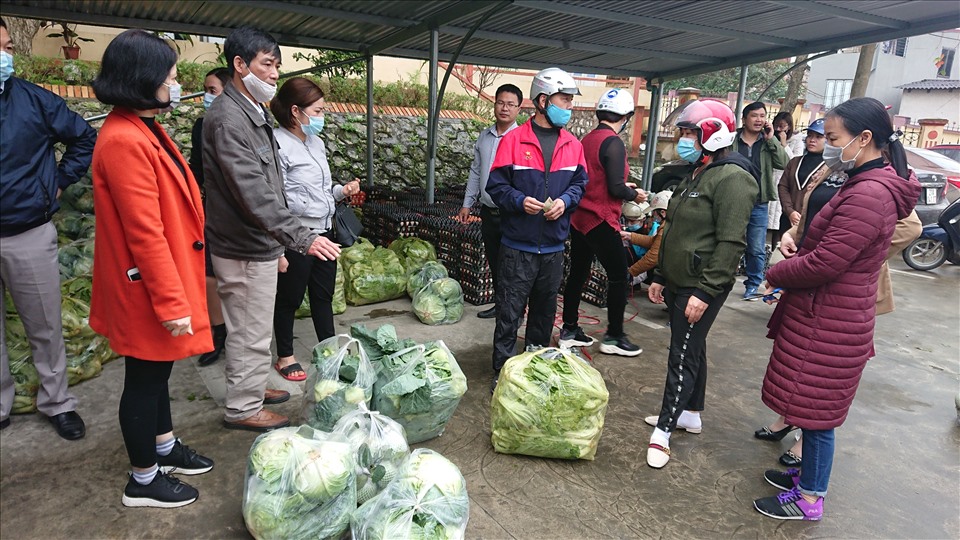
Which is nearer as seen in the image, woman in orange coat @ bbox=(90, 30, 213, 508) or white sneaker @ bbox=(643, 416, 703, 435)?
woman in orange coat @ bbox=(90, 30, 213, 508)

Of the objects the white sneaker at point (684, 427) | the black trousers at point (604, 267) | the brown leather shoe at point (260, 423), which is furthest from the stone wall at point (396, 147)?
the white sneaker at point (684, 427)

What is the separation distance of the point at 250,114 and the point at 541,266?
1.90 meters

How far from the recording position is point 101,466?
262cm

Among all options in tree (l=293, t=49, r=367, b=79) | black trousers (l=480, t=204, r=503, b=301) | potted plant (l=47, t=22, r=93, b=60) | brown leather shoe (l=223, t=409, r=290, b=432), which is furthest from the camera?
tree (l=293, t=49, r=367, b=79)

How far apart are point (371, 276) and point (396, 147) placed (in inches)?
234

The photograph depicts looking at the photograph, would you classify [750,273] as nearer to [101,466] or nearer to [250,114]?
[250,114]

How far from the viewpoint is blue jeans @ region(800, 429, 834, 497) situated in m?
2.54

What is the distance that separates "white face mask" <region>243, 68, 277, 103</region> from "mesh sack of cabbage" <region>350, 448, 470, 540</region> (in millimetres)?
1824

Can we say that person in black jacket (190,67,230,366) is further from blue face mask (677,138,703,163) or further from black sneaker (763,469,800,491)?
black sneaker (763,469,800,491)

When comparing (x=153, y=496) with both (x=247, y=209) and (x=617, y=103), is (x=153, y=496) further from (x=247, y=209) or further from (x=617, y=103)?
(x=617, y=103)

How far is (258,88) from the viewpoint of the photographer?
2592 millimetres

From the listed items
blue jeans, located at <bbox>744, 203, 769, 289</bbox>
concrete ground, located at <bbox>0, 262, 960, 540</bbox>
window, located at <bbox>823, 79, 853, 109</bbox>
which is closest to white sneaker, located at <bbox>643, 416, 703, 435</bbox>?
concrete ground, located at <bbox>0, 262, 960, 540</bbox>

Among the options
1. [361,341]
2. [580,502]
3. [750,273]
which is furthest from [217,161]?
[750,273]

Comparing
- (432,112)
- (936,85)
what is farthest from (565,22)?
(936,85)
